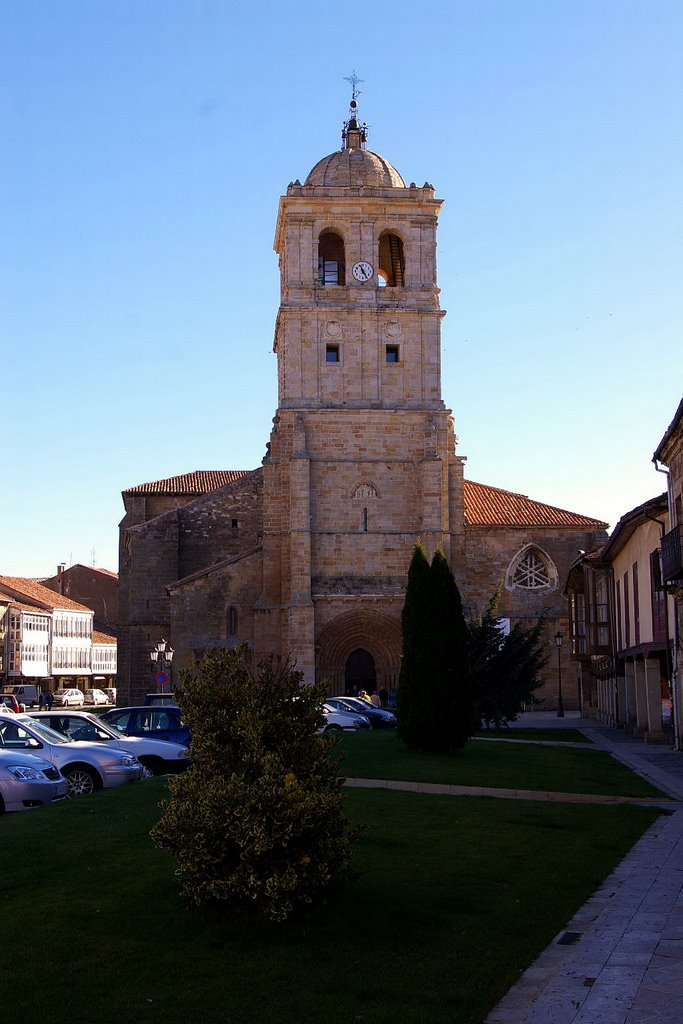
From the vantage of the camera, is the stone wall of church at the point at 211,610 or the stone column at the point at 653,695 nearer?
the stone column at the point at 653,695

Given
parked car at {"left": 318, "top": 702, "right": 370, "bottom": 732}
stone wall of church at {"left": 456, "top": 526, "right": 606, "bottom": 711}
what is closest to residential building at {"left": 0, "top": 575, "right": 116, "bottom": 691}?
stone wall of church at {"left": 456, "top": 526, "right": 606, "bottom": 711}

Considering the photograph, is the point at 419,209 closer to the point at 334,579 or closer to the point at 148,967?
the point at 334,579

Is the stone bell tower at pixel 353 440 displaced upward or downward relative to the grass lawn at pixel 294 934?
upward

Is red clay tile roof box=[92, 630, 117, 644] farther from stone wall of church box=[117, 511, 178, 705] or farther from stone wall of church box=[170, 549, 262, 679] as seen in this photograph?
stone wall of church box=[170, 549, 262, 679]

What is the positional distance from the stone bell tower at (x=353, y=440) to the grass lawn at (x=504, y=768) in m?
20.3

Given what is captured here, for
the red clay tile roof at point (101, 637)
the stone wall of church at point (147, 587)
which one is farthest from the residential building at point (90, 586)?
the stone wall of church at point (147, 587)

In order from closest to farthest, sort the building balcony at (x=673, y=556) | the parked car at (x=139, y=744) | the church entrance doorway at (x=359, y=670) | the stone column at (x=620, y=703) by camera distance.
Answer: the parked car at (x=139, y=744)
the building balcony at (x=673, y=556)
the stone column at (x=620, y=703)
the church entrance doorway at (x=359, y=670)

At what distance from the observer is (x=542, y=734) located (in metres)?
33.2

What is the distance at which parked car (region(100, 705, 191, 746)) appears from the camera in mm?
A: 21062

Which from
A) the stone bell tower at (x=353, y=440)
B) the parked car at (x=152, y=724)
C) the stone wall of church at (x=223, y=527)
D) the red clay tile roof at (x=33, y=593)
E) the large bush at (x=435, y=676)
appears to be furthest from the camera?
the red clay tile roof at (x=33, y=593)

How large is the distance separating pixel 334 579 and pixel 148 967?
39.1 meters

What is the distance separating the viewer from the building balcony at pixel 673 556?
2303 cm

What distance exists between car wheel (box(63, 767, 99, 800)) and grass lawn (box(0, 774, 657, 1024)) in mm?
4745

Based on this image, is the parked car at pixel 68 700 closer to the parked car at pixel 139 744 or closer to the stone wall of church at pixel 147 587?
the stone wall of church at pixel 147 587
